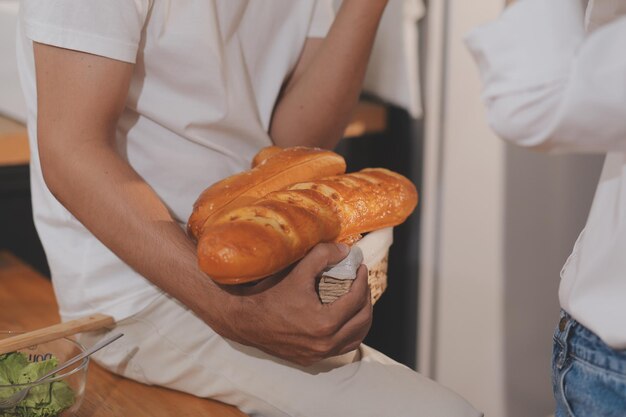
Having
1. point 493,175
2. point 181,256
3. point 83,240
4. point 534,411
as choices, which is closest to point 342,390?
point 181,256

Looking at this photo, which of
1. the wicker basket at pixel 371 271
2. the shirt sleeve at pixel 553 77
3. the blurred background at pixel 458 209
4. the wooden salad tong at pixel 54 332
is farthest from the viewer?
the blurred background at pixel 458 209

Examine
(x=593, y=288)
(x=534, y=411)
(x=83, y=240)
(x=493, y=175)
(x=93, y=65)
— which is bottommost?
(x=534, y=411)

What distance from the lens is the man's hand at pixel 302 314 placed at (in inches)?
41.5

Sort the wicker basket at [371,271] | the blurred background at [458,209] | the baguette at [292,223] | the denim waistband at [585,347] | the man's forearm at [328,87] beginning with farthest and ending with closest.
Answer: the blurred background at [458,209] < the man's forearm at [328,87] < the wicker basket at [371,271] < the baguette at [292,223] < the denim waistband at [585,347]

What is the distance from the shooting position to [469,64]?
7.24 ft

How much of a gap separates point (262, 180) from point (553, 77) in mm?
496

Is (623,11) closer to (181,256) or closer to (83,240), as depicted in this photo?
(181,256)

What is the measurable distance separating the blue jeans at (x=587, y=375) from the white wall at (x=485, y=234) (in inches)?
52.2

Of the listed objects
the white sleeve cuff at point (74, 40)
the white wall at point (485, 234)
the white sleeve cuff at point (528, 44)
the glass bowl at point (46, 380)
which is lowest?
the white wall at point (485, 234)

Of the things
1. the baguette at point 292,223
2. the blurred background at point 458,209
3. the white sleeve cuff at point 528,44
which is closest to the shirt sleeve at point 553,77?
the white sleeve cuff at point 528,44

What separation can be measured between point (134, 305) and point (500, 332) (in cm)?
128

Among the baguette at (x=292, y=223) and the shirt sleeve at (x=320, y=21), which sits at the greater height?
the shirt sleeve at (x=320, y=21)

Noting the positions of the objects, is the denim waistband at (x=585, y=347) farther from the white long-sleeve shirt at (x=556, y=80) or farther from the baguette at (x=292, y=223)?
the baguette at (x=292, y=223)

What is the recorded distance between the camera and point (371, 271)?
114cm
